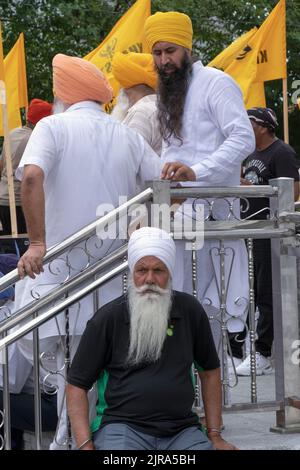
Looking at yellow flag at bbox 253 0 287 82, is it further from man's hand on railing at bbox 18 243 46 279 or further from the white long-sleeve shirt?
man's hand on railing at bbox 18 243 46 279

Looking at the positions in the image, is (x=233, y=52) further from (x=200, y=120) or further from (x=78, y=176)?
(x=78, y=176)

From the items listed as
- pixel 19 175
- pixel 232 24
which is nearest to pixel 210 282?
pixel 19 175

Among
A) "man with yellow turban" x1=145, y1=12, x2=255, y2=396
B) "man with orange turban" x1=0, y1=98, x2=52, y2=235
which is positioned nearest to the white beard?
"man with yellow turban" x1=145, y1=12, x2=255, y2=396

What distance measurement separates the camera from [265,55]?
13.0 meters

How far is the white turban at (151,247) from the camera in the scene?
5035 mm

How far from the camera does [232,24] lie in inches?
1037

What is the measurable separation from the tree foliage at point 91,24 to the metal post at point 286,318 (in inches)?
728

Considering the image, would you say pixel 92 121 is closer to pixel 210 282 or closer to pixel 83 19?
pixel 210 282

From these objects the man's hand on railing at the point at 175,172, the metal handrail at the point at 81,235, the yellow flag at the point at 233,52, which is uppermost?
the yellow flag at the point at 233,52

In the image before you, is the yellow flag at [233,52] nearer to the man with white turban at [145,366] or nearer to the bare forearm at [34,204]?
the bare forearm at [34,204]

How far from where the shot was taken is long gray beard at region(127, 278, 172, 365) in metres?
4.91

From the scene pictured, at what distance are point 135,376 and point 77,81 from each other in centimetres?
174

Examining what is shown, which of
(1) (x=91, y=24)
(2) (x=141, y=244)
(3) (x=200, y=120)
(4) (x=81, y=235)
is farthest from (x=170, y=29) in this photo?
(1) (x=91, y=24)

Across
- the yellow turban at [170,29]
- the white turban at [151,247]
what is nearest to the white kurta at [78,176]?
the yellow turban at [170,29]
